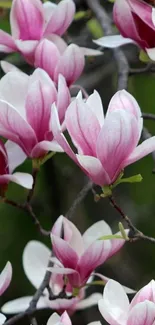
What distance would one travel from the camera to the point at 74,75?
33.1 inches

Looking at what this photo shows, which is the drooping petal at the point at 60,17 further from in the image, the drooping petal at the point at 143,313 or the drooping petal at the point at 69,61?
the drooping petal at the point at 143,313

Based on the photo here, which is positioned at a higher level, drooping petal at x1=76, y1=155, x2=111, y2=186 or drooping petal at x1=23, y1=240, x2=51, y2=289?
drooping petal at x1=76, y1=155, x2=111, y2=186

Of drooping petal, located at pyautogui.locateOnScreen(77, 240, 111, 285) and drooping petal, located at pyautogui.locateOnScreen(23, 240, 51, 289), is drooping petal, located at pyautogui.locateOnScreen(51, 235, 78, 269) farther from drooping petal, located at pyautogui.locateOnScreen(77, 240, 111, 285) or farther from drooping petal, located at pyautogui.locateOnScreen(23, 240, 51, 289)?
drooping petal, located at pyautogui.locateOnScreen(23, 240, 51, 289)

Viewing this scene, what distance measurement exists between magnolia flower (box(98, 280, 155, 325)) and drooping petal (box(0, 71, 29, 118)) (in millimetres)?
214

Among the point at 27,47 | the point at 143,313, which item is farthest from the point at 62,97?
the point at 143,313

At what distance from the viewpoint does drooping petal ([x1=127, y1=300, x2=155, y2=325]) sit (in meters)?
0.61

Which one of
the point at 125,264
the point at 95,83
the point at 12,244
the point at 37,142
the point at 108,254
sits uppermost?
the point at 37,142

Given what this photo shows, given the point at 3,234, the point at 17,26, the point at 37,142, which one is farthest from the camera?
the point at 3,234

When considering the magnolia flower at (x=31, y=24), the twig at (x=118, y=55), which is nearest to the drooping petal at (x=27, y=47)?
the magnolia flower at (x=31, y=24)

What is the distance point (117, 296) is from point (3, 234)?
1224mm

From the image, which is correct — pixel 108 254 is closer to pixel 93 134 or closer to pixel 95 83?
pixel 93 134

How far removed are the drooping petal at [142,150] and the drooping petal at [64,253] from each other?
0.44 feet

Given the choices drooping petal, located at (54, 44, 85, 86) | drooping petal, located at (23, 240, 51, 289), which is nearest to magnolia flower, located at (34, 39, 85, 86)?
drooping petal, located at (54, 44, 85, 86)

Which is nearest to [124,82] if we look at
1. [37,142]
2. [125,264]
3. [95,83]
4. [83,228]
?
[37,142]
